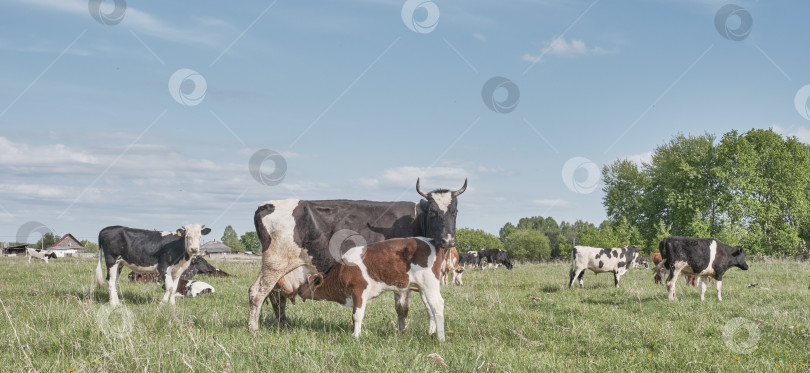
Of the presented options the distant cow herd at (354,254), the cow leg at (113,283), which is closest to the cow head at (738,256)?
the distant cow herd at (354,254)

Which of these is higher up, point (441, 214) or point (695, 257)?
point (441, 214)

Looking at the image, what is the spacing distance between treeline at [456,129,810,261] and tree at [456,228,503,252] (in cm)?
7402

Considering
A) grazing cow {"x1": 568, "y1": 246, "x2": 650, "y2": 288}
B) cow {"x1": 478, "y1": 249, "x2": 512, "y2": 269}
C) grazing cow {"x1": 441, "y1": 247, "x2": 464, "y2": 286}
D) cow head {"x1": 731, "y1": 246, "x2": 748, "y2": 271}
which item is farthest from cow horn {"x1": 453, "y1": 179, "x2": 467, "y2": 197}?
cow {"x1": 478, "y1": 249, "x2": 512, "y2": 269}

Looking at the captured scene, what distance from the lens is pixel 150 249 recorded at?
1427 centimetres

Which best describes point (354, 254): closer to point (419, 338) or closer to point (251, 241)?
point (419, 338)

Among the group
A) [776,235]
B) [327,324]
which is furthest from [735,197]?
[327,324]

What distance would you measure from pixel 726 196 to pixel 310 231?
44053 mm

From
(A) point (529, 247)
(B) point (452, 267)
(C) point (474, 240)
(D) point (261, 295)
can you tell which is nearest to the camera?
(D) point (261, 295)

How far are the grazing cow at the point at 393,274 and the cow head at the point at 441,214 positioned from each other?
0.20m

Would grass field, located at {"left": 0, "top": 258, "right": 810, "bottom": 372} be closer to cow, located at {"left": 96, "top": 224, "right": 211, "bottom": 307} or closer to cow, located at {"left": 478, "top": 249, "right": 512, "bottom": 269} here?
cow, located at {"left": 96, "top": 224, "right": 211, "bottom": 307}

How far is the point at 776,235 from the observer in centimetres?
4397

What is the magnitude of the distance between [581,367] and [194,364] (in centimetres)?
429

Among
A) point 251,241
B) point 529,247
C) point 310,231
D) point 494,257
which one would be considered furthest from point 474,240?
point 310,231

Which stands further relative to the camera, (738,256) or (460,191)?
(738,256)
